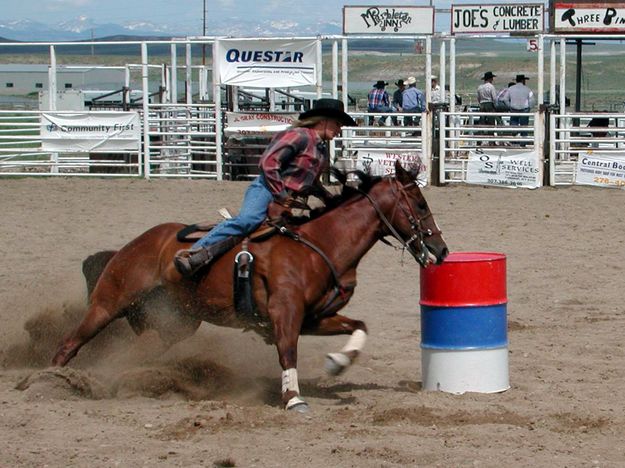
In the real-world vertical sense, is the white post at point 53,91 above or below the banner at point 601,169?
above

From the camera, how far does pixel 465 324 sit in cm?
670

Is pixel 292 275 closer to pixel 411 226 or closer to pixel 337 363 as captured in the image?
pixel 337 363

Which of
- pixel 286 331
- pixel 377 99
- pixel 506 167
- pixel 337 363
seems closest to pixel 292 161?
pixel 286 331

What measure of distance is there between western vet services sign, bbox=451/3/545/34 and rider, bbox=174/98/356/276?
48.9 ft

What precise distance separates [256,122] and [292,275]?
1299cm

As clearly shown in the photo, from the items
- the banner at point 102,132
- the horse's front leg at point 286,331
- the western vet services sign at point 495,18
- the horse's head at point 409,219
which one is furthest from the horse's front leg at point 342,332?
the western vet services sign at point 495,18

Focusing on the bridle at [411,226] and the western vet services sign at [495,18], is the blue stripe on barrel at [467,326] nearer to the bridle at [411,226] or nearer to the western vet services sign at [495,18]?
the bridle at [411,226]

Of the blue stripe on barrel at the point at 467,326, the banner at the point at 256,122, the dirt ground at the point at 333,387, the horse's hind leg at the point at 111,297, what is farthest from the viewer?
the banner at the point at 256,122

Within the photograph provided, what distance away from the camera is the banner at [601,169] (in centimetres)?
1853

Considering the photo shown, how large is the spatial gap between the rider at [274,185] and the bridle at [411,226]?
0.45 metres

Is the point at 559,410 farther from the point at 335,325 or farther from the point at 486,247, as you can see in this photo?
the point at 486,247

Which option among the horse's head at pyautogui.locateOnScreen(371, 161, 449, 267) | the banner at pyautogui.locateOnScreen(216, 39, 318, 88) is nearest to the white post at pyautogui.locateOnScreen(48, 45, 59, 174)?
the banner at pyautogui.locateOnScreen(216, 39, 318, 88)

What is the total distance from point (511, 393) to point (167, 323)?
7.09ft

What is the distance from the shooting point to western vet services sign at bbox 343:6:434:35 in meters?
20.1
